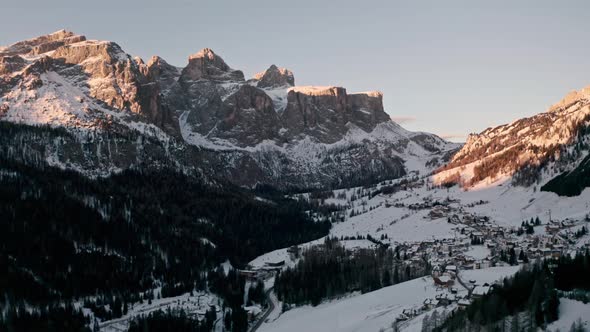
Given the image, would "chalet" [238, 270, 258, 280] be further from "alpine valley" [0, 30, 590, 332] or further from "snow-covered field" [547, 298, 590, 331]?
"snow-covered field" [547, 298, 590, 331]

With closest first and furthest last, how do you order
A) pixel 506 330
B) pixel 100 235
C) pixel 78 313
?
pixel 506 330 < pixel 78 313 < pixel 100 235

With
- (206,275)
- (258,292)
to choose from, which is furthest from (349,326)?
(206,275)

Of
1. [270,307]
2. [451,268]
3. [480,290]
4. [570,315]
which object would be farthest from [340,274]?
[570,315]

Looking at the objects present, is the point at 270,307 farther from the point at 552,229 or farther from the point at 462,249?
the point at 552,229

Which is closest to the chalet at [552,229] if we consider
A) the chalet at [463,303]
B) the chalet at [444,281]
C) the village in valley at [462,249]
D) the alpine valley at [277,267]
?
the village in valley at [462,249]

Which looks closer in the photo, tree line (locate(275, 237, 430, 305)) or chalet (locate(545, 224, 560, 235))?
tree line (locate(275, 237, 430, 305))

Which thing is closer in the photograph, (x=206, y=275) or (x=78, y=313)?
(x=78, y=313)

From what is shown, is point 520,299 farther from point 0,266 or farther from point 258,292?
point 0,266

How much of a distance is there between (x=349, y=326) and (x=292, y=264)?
6540cm

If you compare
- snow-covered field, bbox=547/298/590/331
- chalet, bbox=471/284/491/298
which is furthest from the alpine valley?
chalet, bbox=471/284/491/298

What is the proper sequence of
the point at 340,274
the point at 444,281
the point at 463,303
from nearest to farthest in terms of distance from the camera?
Answer: 1. the point at 463,303
2. the point at 444,281
3. the point at 340,274

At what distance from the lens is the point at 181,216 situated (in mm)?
199875

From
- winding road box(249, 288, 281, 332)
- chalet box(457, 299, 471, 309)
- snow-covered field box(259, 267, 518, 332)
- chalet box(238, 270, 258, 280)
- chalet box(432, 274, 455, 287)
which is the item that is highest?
chalet box(457, 299, 471, 309)

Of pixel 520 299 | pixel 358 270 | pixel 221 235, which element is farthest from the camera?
pixel 221 235
